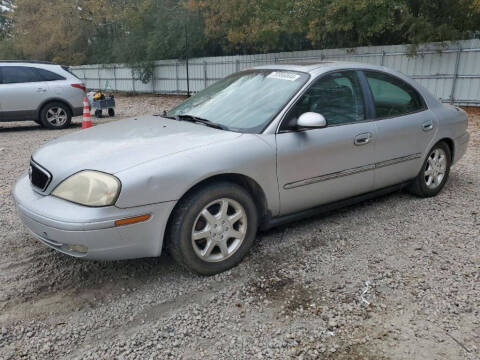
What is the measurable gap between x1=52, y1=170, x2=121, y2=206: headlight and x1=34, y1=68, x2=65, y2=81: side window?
871cm

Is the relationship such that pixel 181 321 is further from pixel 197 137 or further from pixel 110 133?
pixel 110 133

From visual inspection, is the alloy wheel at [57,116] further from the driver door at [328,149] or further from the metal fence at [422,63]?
the driver door at [328,149]

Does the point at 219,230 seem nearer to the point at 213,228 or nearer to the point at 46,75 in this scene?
the point at 213,228

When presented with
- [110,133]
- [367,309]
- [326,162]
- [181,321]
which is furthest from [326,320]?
[110,133]

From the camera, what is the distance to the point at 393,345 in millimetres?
2336

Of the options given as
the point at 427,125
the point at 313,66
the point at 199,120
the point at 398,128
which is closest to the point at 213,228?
the point at 199,120

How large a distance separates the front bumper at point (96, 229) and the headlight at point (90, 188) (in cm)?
5

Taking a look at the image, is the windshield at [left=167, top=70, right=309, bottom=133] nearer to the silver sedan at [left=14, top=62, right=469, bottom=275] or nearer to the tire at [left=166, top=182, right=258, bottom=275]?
the silver sedan at [left=14, top=62, right=469, bottom=275]

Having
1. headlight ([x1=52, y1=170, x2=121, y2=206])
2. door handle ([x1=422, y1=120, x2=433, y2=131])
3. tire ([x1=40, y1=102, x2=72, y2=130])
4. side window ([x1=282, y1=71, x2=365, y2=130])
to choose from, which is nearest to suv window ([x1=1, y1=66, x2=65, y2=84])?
tire ([x1=40, y1=102, x2=72, y2=130])

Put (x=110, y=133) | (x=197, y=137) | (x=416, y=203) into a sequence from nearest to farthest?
1. (x=197, y=137)
2. (x=110, y=133)
3. (x=416, y=203)

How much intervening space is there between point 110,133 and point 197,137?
85 centimetres

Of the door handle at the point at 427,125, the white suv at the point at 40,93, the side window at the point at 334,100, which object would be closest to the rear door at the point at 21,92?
the white suv at the point at 40,93

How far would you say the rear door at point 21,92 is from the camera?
32.0 feet

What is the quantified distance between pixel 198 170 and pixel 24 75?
9128mm
